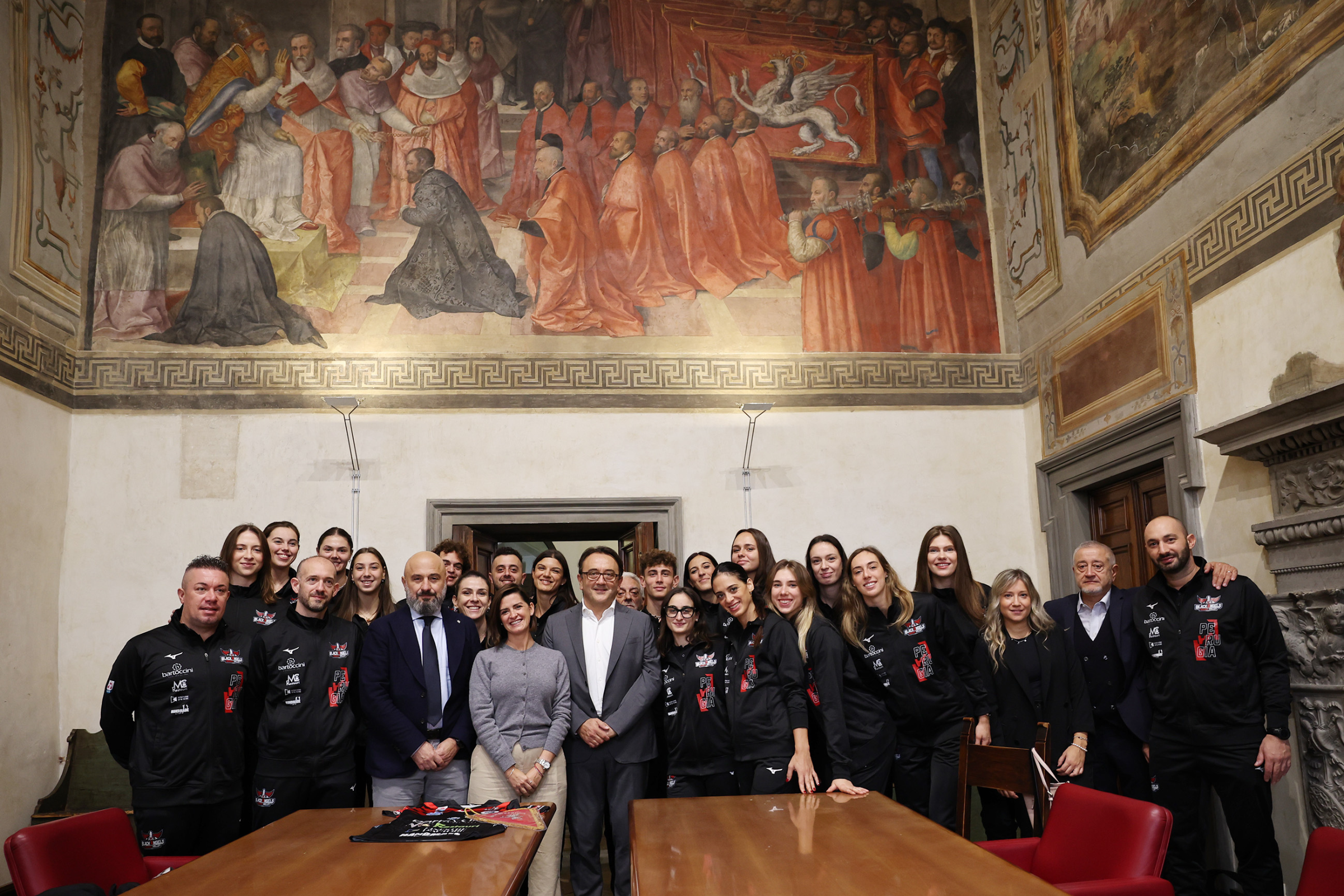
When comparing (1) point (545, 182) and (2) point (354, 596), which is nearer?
(2) point (354, 596)

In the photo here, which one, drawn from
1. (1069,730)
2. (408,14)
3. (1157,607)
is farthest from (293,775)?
(408,14)

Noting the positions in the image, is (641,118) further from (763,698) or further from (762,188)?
(763,698)

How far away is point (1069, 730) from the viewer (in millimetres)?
4426

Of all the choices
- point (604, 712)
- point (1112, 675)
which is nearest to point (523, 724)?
point (604, 712)

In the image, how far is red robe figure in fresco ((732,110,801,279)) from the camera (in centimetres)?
777

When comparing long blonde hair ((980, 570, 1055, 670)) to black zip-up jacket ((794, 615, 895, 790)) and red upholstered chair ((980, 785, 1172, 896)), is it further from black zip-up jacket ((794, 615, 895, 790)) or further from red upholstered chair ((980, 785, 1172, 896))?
red upholstered chair ((980, 785, 1172, 896))

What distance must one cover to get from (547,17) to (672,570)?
5046 mm

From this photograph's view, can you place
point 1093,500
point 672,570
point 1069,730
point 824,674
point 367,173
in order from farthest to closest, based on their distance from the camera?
point 367,173
point 1093,500
point 672,570
point 1069,730
point 824,674

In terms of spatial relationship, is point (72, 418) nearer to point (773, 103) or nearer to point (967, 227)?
point (773, 103)

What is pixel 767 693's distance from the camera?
13.6ft

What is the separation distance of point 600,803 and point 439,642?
1.02m

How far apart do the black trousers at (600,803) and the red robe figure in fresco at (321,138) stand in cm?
471

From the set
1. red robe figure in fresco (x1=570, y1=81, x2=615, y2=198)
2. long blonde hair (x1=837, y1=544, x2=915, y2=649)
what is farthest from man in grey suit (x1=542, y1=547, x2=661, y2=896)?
red robe figure in fresco (x1=570, y1=81, x2=615, y2=198)

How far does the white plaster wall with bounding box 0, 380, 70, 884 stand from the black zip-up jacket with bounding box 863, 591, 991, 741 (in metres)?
5.35
